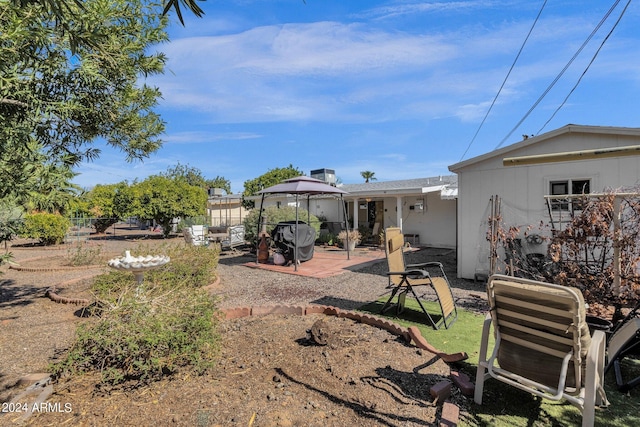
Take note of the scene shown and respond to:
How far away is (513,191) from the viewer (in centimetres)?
710

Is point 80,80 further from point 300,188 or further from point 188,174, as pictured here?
point 188,174

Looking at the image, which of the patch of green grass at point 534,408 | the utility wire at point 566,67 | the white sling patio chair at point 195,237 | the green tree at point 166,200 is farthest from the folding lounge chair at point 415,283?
the green tree at point 166,200

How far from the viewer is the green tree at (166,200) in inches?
697

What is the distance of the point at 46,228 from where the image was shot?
49.5 feet

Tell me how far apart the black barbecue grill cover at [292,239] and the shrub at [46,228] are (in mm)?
12266

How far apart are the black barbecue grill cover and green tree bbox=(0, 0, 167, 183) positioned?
4.57 meters

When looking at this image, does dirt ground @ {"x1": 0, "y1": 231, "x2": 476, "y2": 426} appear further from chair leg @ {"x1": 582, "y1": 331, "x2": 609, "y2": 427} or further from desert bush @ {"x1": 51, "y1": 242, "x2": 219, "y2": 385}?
chair leg @ {"x1": 582, "y1": 331, "x2": 609, "y2": 427}

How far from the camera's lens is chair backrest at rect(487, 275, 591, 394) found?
226 cm

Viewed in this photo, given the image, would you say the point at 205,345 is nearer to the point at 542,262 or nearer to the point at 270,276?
the point at 270,276

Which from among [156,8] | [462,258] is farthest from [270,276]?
[156,8]

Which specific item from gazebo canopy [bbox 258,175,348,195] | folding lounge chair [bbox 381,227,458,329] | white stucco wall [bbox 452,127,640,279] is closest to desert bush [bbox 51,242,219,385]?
folding lounge chair [bbox 381,227,458,329]

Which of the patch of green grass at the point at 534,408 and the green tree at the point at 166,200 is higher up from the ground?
the green tree at the point at 166,200

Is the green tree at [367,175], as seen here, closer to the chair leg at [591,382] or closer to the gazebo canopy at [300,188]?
the gazebo canopy at [300,188]

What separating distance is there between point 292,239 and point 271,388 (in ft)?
22.2
